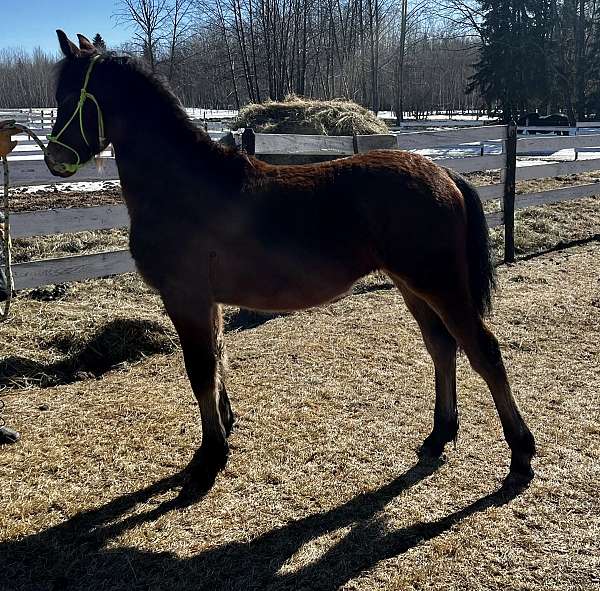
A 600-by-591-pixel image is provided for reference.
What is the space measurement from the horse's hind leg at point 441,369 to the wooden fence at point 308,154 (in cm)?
259

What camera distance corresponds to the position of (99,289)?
6.11 meters

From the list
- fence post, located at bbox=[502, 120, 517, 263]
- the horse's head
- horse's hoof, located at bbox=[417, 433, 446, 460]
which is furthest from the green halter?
fence post, located at bbox=[502, 120, 517, 263]

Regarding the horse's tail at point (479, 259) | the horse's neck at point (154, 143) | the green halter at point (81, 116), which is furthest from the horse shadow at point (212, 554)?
the green halter at point (81, 116)

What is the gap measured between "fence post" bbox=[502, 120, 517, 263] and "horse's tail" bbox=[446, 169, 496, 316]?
4869 mm

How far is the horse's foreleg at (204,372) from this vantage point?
3006 millimetres

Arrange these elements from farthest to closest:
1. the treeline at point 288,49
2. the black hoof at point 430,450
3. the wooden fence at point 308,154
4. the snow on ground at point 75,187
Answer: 1. the treeline at point 288,49
2. the snow on ground at point 75,187
3. the wooden fence at point 308,154
4. the black hoof at point 430,450

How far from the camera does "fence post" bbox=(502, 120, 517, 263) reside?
761 cm

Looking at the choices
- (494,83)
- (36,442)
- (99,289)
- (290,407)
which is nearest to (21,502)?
(36,442)

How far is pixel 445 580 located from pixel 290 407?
5.80ft

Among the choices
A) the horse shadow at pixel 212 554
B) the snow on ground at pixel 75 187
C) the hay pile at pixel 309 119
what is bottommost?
the horse shadow at pixel 212 554

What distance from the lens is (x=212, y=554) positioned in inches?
101

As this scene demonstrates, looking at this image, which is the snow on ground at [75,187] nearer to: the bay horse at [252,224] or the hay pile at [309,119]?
the hay pile at [309,119]

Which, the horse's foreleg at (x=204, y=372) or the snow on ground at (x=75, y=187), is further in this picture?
the snow on ground at (x=75, y=187)

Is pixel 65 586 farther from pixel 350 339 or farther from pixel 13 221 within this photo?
pixel 13 221
